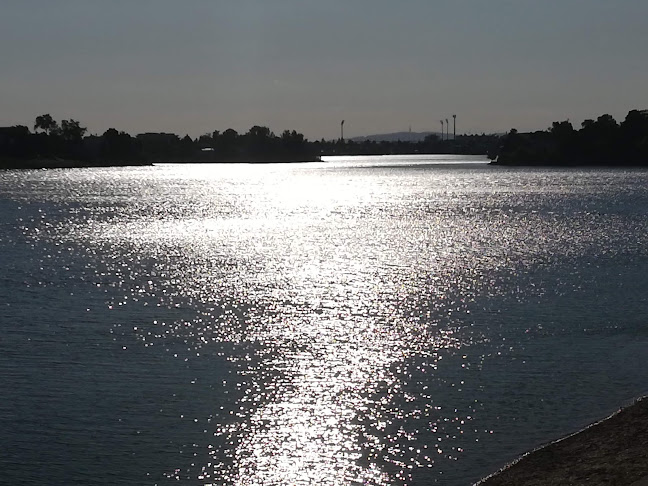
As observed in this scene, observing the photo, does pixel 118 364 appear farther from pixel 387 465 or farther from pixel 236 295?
pixel 236 295

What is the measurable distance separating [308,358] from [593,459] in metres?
13.0

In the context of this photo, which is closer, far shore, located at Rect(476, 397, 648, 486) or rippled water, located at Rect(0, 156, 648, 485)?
far shore, located at Rect(476, 397, 648, 486)

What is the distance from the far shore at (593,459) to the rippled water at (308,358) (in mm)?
928

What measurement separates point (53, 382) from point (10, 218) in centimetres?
8753

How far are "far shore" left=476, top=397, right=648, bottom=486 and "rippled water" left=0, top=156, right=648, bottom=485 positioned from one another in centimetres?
93

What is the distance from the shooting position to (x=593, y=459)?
59.8ft

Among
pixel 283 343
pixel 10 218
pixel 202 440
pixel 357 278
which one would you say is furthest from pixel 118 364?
pixel 10 218

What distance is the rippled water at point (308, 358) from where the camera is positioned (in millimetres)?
20562

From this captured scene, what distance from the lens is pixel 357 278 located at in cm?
5131

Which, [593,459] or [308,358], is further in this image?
[308,358]

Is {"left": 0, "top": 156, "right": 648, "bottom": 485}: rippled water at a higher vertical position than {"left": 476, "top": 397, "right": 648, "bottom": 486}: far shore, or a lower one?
lower

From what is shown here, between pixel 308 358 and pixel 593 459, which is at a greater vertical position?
pixel 593 459

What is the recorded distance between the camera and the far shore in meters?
16.7

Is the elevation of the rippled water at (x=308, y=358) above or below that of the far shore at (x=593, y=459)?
below
